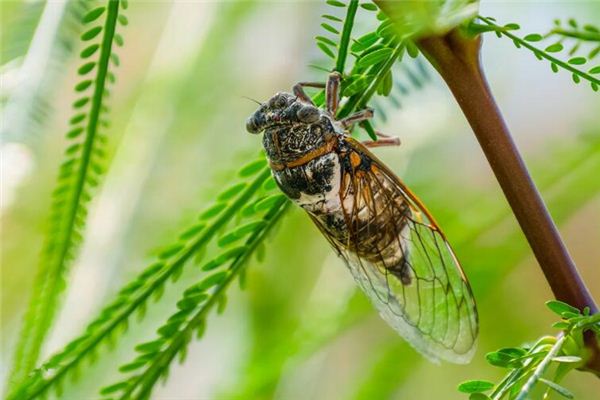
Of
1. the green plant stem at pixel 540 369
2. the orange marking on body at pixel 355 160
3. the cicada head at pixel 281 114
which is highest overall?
the cicada head at pixel 281 114

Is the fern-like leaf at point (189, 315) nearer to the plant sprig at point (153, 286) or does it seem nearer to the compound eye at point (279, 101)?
the plant sprig at point (153, 286)

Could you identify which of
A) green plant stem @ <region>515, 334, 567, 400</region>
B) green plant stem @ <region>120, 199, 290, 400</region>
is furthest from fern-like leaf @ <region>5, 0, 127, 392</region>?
Answer: green plant stem @ <region>515, 334, 567, 400</region>

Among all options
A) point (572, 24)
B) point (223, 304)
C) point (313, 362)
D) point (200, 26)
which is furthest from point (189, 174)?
point (572, 24)

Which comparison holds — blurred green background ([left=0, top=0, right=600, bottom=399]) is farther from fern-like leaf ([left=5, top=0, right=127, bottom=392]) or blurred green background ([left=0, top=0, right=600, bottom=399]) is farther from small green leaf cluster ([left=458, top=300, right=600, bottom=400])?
small green leaf cluster ([left=458, top=300, right=600, bottom=400])

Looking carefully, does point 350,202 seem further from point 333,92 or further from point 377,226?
point 333,92

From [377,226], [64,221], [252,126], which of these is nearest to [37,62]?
[64,221]

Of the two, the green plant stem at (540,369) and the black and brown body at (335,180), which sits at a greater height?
the black and brown body at (335,180)

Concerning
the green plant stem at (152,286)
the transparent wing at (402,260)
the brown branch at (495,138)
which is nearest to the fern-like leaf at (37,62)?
the green plant stem at (152,286)
